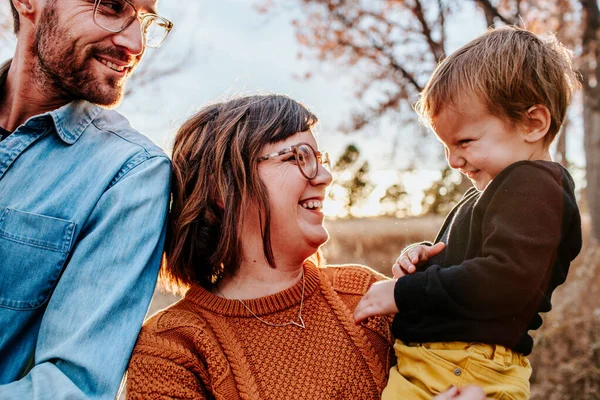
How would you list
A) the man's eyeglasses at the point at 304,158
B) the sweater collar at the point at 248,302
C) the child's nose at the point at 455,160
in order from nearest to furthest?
the child's nose at the point at 455,160 → the sweater collar at the point at 248,302 → the man's eyeglasses at the point at 304,158

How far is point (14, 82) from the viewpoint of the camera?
239 cm

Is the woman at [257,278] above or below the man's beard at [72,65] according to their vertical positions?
below

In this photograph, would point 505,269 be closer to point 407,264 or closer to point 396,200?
point 407,264

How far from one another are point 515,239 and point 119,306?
1.21 metres

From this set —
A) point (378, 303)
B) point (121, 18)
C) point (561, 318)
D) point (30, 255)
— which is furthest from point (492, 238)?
point (561, 318)

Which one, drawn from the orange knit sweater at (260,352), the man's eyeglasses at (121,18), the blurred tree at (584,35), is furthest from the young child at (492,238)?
the blurred tree at (584,35)

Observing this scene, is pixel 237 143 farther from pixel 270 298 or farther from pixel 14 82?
pixel 14 82

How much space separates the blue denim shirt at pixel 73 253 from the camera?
5.50 feet

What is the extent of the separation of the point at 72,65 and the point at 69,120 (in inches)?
9.5

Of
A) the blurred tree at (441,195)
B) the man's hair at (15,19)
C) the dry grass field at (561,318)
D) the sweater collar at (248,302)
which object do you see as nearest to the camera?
the sweater collar at (248,302)

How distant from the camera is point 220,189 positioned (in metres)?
2.15

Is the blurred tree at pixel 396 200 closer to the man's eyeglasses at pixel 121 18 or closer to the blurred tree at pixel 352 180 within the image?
the blurred tree at pixel 352 180

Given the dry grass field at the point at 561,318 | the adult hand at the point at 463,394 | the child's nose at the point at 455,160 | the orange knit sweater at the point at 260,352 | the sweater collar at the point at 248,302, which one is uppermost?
the child's nose at the point at 455,160

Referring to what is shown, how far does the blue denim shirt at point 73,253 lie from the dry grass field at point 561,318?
12.8 feet
